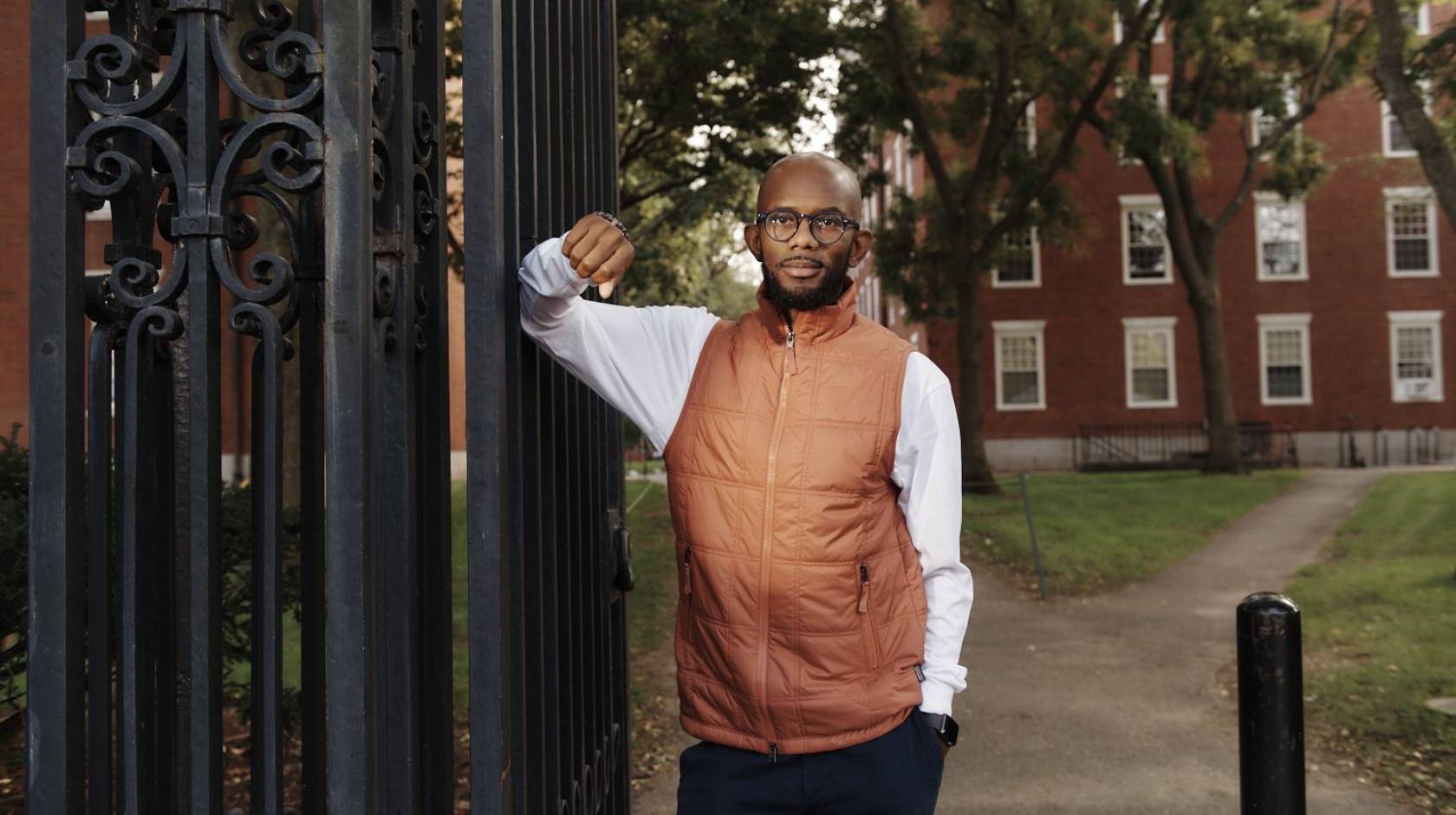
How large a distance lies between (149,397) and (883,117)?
18991 millimetres

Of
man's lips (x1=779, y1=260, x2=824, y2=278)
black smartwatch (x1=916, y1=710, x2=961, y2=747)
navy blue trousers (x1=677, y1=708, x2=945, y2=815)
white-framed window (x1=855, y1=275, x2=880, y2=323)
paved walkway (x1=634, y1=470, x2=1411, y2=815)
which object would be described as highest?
white-framed window (x1=855, y1=275, x2=880, y2=323)

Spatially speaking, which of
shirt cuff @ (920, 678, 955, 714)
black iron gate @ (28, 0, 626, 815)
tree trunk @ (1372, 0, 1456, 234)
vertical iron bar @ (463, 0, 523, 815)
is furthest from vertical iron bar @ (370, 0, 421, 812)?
tree trunk @ (1372, 0, 1456, 234)

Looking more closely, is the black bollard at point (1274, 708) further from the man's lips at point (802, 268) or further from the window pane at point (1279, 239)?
the window pane at point (1279, 239)

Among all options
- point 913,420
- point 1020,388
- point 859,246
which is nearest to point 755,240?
point 859,246

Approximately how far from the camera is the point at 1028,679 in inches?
353

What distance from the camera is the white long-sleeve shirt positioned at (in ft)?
9.07

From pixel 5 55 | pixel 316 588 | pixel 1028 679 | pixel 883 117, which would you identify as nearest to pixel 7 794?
pixel 5 55

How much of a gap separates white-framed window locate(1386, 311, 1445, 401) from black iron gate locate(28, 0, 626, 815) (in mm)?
37827

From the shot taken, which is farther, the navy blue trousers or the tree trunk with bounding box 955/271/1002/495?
the tree trunk with bounding box 955/271/1002/495

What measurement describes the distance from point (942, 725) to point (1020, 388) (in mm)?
32997

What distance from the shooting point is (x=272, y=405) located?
7.06 ft

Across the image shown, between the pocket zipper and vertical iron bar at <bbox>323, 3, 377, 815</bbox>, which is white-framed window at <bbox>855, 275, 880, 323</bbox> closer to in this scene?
the pocket zipper

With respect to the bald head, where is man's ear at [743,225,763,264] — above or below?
below

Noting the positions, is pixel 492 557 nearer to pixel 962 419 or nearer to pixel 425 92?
pixel 425 92
